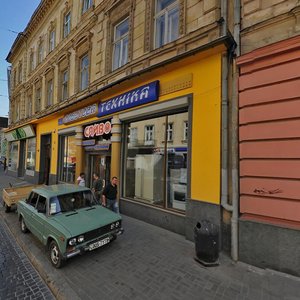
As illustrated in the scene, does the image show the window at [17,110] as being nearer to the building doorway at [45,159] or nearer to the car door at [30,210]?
the building doorway at [45,159]

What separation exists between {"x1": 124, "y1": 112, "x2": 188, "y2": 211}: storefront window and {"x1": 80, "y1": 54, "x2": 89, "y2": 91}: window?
4.69 m

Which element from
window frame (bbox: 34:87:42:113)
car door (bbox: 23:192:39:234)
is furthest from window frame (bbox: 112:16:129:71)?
window frame (bbox: 34:87:42:113)

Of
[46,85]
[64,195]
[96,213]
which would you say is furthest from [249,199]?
[46,85]

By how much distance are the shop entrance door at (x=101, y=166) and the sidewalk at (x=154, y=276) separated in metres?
4.54

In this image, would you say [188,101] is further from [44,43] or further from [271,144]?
[44,43]

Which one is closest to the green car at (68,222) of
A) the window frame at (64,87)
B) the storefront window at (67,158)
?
the storefront window at (67,158)

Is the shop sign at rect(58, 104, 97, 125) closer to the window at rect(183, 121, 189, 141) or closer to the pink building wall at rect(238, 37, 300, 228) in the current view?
the window at rect(183, 121, 189, 141)

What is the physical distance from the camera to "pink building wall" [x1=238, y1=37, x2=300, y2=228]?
13.9 feet

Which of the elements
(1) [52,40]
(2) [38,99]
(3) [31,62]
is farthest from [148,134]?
(3) [31,62]

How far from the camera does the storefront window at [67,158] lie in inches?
486

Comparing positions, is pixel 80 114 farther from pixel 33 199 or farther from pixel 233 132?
pixel 233 132

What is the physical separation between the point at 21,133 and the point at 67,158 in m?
8.57

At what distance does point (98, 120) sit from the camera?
32.3 ft

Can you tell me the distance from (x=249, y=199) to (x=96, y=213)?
3473mm
